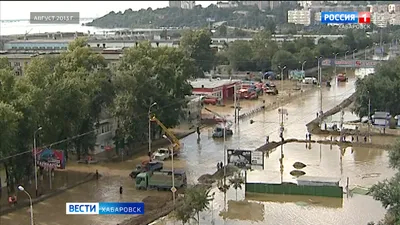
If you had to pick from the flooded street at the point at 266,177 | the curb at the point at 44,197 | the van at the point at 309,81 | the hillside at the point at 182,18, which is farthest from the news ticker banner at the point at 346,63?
the curb at the point at 44,197

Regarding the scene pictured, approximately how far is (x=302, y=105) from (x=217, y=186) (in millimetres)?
9870

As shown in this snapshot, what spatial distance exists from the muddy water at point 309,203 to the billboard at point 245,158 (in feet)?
0.69

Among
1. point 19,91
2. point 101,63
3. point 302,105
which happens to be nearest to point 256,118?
point 302,105

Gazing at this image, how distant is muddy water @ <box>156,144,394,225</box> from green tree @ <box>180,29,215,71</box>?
51.6 ft

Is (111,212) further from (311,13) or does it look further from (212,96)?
(311,13)

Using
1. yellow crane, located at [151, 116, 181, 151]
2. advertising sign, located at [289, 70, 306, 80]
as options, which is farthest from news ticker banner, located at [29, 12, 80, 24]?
yellow crane, located at [151, 116, 181, 151]

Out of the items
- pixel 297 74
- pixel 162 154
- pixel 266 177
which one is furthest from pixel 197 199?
pixel 297 74

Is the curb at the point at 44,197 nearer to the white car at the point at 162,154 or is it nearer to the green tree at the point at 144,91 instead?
the white car at the point at 162,154

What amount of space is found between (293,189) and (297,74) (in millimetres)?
16459

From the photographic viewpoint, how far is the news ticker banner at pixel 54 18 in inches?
1479

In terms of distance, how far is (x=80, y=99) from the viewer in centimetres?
1141

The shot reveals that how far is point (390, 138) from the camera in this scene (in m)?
14.4

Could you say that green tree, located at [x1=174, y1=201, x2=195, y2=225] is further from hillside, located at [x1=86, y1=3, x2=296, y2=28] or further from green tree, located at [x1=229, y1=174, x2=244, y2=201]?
hillside, located at [x1=86, y1=3, x2=296, y2=28]

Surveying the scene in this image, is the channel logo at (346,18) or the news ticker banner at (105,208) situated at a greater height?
the channel logo at (346,18)
